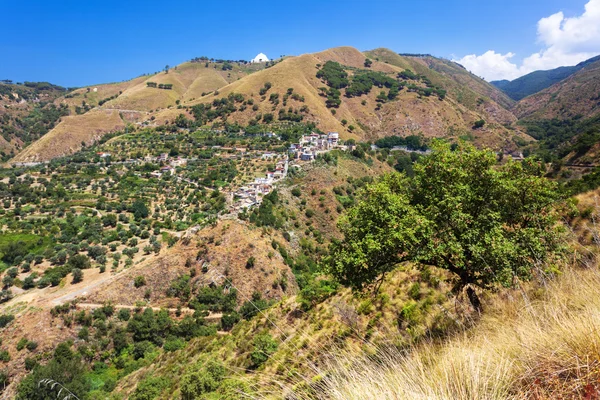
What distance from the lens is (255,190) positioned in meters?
53.8

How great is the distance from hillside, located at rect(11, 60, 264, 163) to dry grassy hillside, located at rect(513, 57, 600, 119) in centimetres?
16799

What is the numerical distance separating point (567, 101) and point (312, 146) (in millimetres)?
135298

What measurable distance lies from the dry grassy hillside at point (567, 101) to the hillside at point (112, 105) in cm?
16799

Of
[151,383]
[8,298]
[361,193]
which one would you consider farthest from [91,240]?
[361,193]

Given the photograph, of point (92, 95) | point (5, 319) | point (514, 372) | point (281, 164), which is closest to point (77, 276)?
point (5, 319)

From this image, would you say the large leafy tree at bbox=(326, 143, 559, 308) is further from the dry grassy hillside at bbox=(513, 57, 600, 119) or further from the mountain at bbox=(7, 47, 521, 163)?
the dry grassy hillside at bbox=(513, 57, 600, 119)

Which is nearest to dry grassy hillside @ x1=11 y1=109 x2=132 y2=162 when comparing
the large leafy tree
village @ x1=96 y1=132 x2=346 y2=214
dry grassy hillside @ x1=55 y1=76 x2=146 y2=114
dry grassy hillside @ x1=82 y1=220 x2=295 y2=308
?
village @ x1=96 y1=132 x2=346 y2=214

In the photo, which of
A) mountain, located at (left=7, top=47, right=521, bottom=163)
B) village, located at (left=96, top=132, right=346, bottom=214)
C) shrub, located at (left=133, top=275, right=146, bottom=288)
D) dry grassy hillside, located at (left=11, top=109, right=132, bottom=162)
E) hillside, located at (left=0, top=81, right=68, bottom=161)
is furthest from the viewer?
hillside, located at (left=0, top=81, right=68, bottom=161)

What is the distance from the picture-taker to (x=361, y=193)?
10.6 meters

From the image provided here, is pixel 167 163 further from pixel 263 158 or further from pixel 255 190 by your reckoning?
pixel 255 190

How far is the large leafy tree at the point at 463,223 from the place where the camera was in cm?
760

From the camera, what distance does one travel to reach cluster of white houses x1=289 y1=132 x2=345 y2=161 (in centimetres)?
6914

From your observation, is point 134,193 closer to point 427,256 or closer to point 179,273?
point 179,273

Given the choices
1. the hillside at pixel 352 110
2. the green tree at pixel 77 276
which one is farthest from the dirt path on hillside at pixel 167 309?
the hillside at pixel 352 110
